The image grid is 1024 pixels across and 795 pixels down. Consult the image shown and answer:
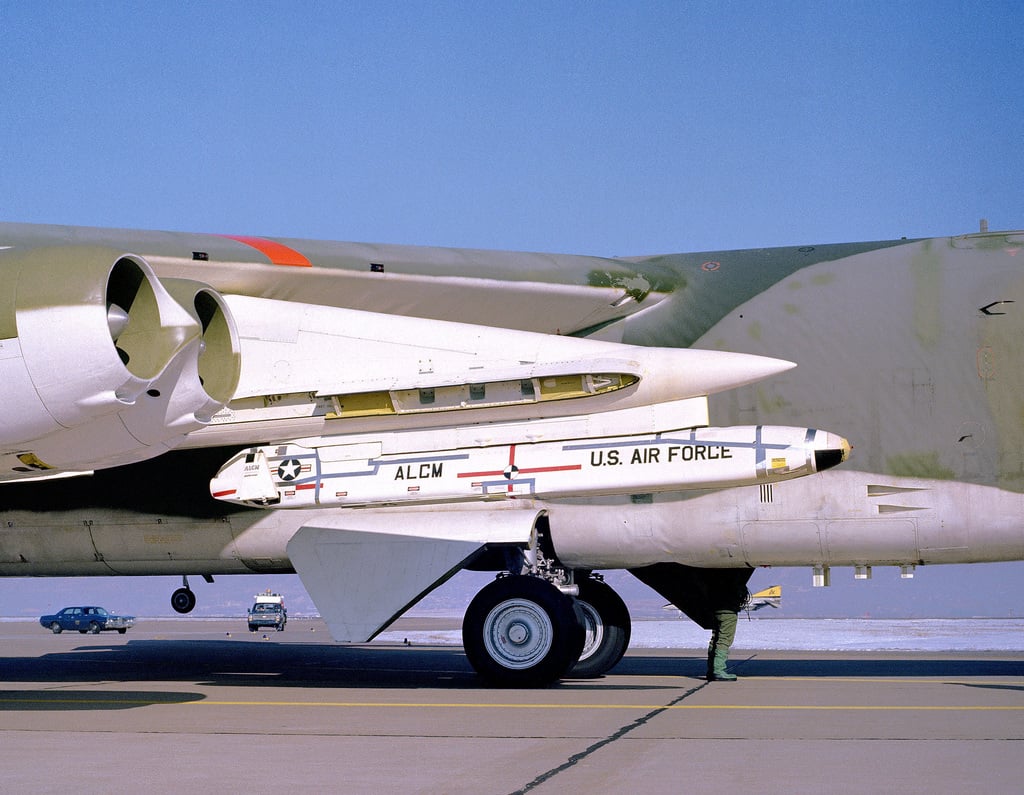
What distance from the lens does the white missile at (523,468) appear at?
11898mm

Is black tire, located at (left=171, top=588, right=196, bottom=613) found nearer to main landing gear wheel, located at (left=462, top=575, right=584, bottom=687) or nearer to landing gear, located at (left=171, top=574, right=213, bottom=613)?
landing gear, located at (left=171, top=574, right=213, bottom=613)

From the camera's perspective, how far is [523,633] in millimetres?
12594

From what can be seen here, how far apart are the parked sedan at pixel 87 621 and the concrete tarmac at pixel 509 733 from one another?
26883 mm

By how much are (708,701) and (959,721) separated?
2.42 meters

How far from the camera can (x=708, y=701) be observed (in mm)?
10648

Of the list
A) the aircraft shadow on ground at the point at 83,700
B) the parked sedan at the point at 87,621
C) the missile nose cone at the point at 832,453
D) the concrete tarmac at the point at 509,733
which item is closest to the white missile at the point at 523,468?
the missile nose cone at the point at 832,453

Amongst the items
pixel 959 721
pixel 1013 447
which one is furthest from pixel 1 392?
pixel 1013 447

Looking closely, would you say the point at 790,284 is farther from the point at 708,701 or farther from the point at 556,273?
the point at 708,701

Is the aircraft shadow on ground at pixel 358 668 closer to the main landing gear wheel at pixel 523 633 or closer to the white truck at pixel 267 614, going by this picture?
the main landing gear wheel at pixel 523 633

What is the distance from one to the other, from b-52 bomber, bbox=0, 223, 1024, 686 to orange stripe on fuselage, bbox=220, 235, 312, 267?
0.03 metres

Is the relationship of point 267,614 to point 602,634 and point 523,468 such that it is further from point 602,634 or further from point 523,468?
point 523,468

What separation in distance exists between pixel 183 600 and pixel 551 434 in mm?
7227

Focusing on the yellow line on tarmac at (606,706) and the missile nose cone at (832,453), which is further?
the missile nose cone at (832,453)

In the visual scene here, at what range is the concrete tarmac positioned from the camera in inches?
245
